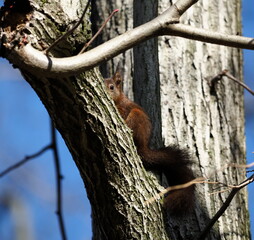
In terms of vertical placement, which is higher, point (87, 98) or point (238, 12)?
point (238, 12)

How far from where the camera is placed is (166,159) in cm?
329

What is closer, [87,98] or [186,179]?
[87,98]

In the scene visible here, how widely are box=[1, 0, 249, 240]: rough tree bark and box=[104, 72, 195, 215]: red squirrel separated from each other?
0.08 m

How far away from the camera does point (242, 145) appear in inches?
141

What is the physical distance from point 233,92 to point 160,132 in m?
0.65

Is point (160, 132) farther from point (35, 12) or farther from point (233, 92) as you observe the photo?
point (35, 12)

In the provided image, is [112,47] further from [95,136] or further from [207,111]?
[207,111]

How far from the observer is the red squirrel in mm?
2943

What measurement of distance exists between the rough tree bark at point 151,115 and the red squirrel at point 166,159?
0.26 feet

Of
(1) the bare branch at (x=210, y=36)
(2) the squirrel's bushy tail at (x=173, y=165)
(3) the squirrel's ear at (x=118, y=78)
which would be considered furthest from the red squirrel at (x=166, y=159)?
(1) the bare branch at (x=210, y=36)

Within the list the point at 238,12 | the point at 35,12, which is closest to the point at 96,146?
the point at 35,12

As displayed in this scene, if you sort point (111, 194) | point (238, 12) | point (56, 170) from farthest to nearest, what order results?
1. point (238, 12)
2. point (56, 170)
3. point (111, 194)

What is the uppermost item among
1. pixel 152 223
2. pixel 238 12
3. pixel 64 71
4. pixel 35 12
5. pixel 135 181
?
pixel 238 12

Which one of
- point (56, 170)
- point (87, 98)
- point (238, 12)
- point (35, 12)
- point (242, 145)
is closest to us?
point (35, 12)
